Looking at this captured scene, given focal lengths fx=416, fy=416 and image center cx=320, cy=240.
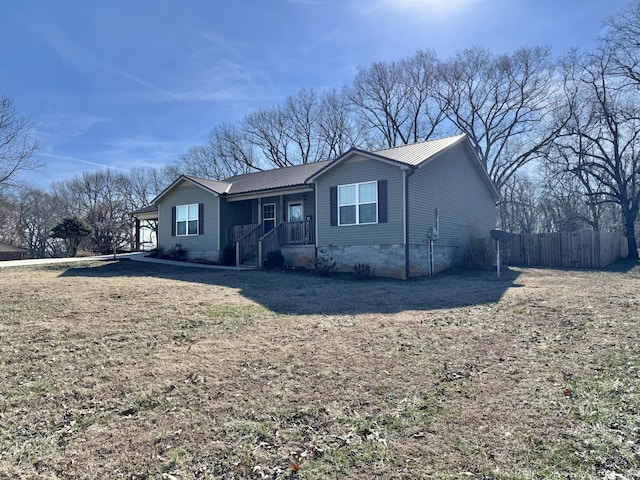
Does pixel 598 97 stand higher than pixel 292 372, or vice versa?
pixel 598 97

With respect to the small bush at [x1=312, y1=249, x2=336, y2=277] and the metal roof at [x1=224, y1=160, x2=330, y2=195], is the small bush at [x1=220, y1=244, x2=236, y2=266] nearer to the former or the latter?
the metal roof at [x1=224, y1=160, x2=330, y2=195]

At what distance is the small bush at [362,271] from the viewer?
13698mm

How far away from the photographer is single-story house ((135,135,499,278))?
1394 cm

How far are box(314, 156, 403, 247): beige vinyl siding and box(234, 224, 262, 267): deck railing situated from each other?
342 centimetres

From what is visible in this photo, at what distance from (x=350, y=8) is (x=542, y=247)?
42.3 ft

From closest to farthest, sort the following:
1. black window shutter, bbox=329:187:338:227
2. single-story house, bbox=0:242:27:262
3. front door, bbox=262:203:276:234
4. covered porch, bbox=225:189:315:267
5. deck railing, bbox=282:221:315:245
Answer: black window shutter, bbox=329:187:338:227 → deck railing, bbox=282:221:315:245 → covered porch, bbox=225:189:315:267 → front door, bbox=262:203:276:234 → single-story house, bbox=0:242:27:262

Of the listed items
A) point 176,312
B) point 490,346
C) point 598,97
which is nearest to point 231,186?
point 176,312

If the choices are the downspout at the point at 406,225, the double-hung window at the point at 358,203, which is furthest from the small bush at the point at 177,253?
the downspout at the point at 406,225

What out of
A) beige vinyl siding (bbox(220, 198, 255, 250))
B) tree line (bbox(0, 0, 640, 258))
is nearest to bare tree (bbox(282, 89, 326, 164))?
tree line (bbox(0, 0, 640, 258))

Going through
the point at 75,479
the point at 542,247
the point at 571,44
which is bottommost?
the point at 75,479

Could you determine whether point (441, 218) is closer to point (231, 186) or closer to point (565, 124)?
point (231, 186)

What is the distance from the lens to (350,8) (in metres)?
12.2

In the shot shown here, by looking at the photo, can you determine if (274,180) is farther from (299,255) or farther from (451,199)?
(451,199)

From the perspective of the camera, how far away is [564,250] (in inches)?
695
